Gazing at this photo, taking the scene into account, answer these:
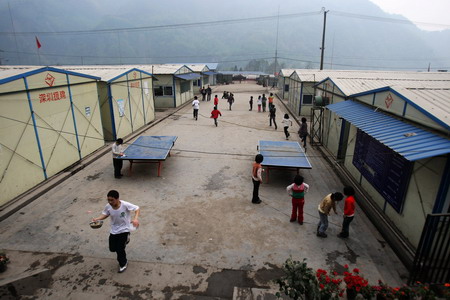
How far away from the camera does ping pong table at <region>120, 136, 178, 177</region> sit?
32.3 feet

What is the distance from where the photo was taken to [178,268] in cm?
561

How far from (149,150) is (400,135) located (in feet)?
26.9

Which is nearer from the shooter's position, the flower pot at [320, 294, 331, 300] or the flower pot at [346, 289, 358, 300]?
the flower pot at [320, 294, 331, 300]

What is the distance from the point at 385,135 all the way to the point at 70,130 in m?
10.4

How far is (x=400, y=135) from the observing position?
6.24 meters

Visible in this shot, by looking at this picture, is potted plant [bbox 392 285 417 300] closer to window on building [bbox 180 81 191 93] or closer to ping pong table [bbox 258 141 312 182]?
ping pong table [bbox 258 141 312 182]

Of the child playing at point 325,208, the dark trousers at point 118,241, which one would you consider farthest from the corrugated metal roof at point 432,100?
the dark trousers at point 118,241

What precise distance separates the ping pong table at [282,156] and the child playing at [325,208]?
9.34ft

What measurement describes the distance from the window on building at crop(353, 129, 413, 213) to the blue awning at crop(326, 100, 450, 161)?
0.64m

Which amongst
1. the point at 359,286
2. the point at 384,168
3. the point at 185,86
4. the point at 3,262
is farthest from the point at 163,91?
the point at 359,286

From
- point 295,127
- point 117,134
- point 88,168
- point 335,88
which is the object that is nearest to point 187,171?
point 88,168

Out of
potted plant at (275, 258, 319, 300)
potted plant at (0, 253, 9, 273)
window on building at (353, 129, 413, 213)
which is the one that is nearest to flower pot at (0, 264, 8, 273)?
potted plant at (0, 253, 9, 273)

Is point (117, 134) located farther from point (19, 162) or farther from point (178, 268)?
point (178, 268)

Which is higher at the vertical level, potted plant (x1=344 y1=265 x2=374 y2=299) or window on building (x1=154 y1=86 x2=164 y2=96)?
window on building (x1=154 y1=86 x2=164 y2=96)
